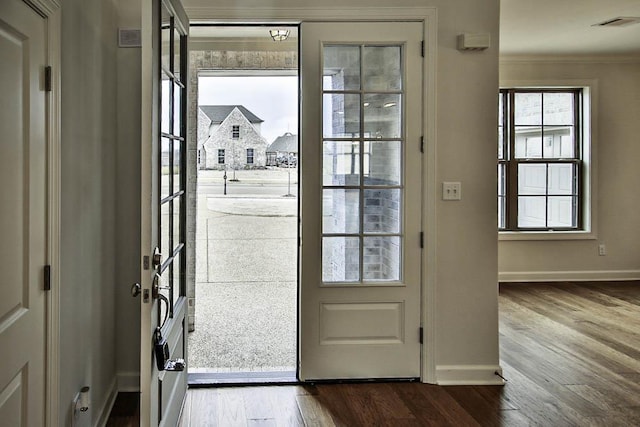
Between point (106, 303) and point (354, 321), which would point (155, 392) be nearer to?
point (106, 303)

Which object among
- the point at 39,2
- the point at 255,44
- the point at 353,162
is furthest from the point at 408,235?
the point at 255,44

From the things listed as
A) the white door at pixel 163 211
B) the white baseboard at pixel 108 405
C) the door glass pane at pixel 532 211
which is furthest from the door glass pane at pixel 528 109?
the white baseboard at pixel 108 405

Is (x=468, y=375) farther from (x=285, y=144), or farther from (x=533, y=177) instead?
(x=285, y=144)

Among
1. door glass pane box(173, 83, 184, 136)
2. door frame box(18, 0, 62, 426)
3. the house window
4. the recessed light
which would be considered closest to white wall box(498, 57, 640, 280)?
A: the house window

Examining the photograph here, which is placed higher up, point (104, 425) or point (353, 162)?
point (353, 162)

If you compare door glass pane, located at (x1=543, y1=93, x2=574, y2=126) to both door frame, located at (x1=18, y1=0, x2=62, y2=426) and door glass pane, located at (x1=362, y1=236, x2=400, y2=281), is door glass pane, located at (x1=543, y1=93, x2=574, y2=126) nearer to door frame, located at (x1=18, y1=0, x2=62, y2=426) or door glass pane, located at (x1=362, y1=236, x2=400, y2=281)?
door glass pane, located at (x1=362, y1=236, x2=400, y2=281)

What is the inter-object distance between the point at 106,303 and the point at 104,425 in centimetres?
64

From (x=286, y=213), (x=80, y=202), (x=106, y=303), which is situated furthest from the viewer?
(x=286, y=213)

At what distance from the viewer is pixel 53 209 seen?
212cm

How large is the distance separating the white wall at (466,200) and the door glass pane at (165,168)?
1600 mm

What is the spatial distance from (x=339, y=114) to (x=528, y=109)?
13.8ft

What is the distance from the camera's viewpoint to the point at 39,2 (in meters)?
1.92

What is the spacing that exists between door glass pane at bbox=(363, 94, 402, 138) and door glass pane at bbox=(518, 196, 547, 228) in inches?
157

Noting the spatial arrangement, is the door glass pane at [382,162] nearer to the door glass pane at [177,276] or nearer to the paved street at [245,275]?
the door glass pane at [177,276]
